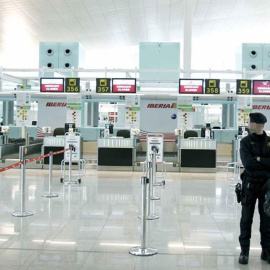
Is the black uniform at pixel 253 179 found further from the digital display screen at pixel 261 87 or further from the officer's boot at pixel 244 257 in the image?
the digital display screen at pixel 261 87

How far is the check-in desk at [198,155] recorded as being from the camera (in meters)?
13.4

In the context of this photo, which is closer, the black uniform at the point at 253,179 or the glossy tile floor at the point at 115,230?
the black uniform at the point at 253,179

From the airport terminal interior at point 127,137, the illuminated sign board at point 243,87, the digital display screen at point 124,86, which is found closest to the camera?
the airport terminal interior at point 127,137

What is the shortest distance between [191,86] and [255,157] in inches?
344

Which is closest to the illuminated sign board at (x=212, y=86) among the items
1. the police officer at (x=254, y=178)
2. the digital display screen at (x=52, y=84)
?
the digital display screen at (x=52, y=84)

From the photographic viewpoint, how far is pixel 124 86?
41.8 ft

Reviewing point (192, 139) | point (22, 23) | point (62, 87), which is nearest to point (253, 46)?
point (192, 139)

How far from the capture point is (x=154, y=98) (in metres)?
19.7

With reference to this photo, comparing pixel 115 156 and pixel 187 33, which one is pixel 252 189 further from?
pixel 187 33

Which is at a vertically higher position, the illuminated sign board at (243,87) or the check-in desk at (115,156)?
the illuminated sign board at (243,87)

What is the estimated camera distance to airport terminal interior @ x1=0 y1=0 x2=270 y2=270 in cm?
488

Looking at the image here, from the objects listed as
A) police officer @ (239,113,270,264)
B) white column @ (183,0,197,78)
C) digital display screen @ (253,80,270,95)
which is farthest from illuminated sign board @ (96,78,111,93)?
police officer @ (239,113,270,264)

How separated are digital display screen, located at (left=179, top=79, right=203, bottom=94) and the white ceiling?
3628 mm

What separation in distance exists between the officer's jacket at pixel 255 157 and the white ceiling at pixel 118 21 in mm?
10893
